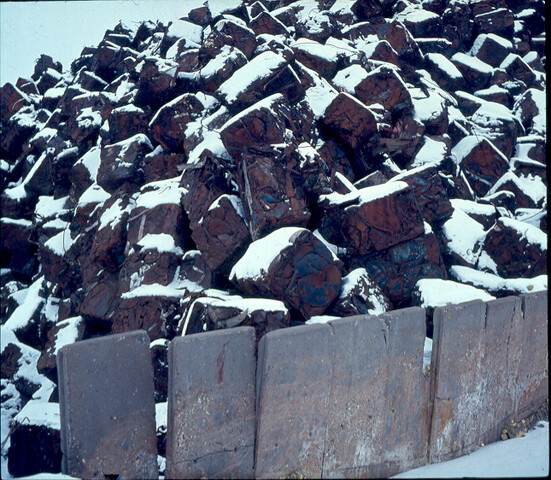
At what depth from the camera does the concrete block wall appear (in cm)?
193

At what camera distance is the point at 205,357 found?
6.47ft

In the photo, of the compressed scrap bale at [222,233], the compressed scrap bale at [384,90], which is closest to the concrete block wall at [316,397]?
the compressed scrap bale at [222,233]

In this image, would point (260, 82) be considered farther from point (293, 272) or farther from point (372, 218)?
point (293, 272)

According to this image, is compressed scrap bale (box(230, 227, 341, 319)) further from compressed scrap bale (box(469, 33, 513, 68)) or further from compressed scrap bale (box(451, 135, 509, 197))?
compressed scrap bale (box(469, 33, 513, 68))

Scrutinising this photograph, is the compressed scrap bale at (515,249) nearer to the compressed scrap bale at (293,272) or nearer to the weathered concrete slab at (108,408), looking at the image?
the compressed scrap bale at (293,272)

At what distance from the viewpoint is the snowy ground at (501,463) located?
2246mm

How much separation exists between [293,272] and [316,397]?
56.4 inches

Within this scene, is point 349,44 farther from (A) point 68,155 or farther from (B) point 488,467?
(B) point 488,467

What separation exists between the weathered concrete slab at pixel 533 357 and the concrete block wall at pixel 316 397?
499 mm

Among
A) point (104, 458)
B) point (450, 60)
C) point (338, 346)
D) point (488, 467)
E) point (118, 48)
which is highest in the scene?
point (118, 48)

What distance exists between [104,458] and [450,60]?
9.37 meters

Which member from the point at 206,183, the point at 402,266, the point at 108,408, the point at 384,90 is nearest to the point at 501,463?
the point at 402,266

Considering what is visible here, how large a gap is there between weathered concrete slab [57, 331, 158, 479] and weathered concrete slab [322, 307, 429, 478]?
904 mm

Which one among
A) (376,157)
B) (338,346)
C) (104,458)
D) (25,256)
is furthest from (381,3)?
(104,458)
